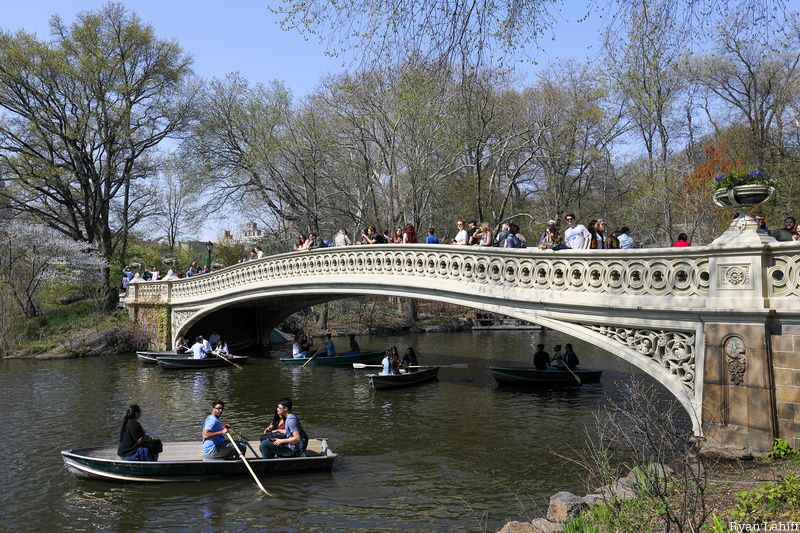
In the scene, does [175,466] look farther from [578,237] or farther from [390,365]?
[390,365]

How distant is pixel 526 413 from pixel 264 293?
1028cm

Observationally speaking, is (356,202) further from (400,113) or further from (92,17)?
(92,17)

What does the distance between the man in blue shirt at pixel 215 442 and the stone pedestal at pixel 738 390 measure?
725 cm

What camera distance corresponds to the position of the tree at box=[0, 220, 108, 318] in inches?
1148

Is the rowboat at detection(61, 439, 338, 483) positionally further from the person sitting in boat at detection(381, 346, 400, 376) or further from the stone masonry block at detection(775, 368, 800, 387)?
the person sitting in boat at detection(381, 346, 400, 376)

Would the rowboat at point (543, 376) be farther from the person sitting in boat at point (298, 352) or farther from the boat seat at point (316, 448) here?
the person sitting in boat at point (298, 352)

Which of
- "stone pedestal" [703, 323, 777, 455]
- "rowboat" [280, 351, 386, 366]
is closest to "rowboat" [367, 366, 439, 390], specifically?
"rowboat" [280, 351, 386, 366]

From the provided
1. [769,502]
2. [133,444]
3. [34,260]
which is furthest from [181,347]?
[769,502]

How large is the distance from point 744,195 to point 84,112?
28.9 m

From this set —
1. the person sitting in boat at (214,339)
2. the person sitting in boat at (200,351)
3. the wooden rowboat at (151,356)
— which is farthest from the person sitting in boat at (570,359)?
the person sitting in boat at (214,339)

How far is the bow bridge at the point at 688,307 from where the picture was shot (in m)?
8.58

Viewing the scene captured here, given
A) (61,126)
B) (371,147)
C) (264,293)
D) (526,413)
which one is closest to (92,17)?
(61,126)

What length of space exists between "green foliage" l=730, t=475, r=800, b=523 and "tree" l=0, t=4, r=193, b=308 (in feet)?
101

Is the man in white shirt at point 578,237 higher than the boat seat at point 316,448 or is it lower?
higher
